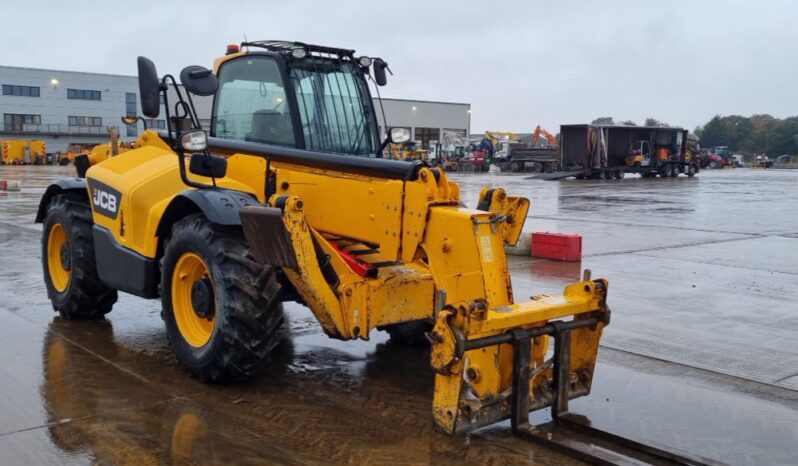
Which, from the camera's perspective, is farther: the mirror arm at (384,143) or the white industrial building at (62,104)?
the white industrial building at (62,104)

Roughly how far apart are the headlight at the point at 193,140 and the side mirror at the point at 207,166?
115 millimetres

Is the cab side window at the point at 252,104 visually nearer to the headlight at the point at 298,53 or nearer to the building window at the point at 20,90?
the headlight at the point at 298,53

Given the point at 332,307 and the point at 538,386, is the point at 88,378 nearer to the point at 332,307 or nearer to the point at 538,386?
the point at 332,307

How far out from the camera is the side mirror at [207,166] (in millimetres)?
5465

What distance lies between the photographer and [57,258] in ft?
25.8

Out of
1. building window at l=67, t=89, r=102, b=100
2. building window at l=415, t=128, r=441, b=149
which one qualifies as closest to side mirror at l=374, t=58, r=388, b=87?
building window at l=415, t=128, r=441, b=149

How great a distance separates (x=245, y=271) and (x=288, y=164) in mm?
961

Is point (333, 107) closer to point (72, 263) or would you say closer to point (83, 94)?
point (72, 263)

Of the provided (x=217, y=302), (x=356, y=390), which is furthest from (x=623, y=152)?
(x=217, y=302)

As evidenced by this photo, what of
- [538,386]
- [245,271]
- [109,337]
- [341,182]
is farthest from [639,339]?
[109,337]

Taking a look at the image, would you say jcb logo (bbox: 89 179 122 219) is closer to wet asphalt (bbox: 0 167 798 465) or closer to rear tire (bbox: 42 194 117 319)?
rear tire (bbox: 42 194 117 319)

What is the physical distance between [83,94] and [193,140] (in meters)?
79.9

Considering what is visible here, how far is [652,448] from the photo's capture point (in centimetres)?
434

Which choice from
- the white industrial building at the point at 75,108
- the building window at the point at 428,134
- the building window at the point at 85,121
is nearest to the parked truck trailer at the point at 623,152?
the white industrial building at the point at 75,108
